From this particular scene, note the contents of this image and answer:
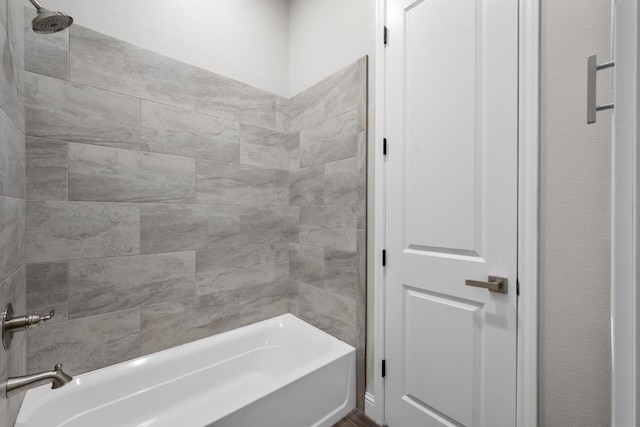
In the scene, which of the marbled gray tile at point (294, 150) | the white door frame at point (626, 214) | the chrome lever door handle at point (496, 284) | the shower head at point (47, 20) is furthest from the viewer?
the marbled gray tile at point (294, 150)

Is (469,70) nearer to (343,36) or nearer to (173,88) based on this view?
(343,36)

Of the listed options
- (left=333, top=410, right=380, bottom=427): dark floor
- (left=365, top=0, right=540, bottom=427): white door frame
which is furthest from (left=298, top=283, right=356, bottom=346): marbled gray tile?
(left=365, top=0, right=540, bottom=427): white door frame

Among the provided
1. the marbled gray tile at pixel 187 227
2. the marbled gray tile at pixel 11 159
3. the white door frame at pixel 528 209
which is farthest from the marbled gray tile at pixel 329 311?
the marbled gray tile at pixel 11 159

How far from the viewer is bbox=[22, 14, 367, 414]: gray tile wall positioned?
4.47 feet

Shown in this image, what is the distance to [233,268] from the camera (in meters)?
1.97

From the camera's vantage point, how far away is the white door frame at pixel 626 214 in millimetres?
337

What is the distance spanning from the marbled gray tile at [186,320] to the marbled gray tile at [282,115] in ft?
4.25

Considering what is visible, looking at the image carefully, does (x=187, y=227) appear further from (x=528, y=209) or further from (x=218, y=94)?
(x=528, y=209)

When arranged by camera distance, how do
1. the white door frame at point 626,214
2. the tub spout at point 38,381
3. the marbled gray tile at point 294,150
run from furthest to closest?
the marbled gray tile at point 294,150, the tub spout at point 38,381, the white door frame at point 626,214

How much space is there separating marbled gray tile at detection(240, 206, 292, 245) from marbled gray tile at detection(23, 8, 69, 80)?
116 cm

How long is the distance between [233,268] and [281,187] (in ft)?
2.29

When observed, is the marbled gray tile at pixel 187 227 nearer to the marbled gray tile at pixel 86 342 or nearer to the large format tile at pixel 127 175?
the large format tile at pixel 127 175

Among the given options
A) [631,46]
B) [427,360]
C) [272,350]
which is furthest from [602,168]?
[272,350]

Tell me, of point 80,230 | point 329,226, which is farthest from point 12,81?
point 329,226
